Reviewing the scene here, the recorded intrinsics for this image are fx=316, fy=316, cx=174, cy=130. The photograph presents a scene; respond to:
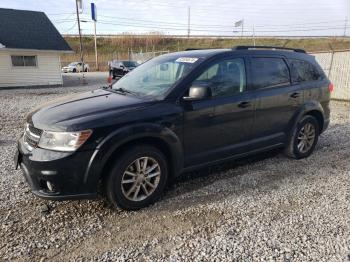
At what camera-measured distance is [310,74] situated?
546cm

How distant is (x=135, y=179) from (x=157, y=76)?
1.51 meters

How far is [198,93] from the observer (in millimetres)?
3686

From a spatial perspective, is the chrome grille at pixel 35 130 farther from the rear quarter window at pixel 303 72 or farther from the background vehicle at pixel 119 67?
the background vehicle at pixel 119 67

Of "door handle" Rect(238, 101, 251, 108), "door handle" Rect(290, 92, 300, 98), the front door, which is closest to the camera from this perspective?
the front door

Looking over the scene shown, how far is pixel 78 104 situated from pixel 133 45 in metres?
63.4

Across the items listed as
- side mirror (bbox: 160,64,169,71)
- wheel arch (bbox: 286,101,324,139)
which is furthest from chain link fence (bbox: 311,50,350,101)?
side mirror (bbox: 160,64,169,71)

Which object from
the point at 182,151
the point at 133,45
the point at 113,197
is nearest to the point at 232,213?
the point at 182,151

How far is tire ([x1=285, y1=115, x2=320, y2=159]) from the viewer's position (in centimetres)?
526

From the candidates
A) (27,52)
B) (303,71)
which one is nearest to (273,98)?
(303,71)

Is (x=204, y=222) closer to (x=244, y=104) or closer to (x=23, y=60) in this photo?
(x=244, y=104)

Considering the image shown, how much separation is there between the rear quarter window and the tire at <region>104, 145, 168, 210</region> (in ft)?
9.27

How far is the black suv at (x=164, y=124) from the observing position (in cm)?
326

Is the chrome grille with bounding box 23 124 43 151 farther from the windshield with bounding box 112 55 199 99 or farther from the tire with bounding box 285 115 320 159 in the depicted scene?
the tire with bounding box 285 115 320 159

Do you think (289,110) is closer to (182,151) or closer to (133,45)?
(182,151)
